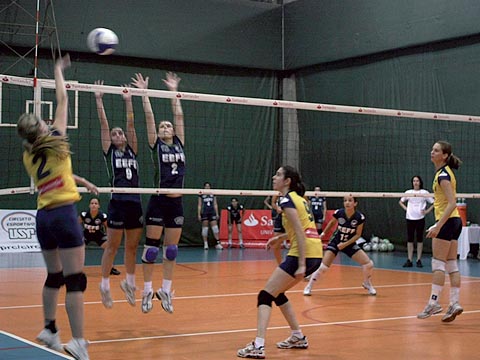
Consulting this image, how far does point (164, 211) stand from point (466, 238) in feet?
32.9

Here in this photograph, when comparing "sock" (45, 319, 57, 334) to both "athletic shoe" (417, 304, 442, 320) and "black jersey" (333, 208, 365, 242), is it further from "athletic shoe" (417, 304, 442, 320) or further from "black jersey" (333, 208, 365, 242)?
"black jersey" (333, 208, 365, 242)

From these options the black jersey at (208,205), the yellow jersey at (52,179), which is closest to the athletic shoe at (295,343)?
the yellow jersey at (52,179)

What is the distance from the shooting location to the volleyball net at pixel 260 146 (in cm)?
1758

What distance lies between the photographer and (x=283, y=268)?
20.6ft

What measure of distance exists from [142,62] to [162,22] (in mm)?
1180

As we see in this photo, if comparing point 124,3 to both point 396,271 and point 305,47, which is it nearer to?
point 305,47

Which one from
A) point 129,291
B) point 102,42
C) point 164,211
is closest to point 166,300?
point 129,291

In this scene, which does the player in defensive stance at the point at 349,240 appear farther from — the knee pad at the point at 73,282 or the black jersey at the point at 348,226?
the knee pad at the point at 73,282

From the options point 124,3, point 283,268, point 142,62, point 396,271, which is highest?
point 124,3

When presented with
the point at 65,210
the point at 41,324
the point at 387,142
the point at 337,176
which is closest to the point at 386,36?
the point at 387,142

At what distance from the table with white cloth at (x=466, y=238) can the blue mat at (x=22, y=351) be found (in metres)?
11.5

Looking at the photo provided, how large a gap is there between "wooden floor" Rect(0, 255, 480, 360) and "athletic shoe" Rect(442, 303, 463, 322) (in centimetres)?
7

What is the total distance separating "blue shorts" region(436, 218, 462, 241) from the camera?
8016mm

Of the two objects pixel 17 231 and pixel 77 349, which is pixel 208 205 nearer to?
pixel 17 231
